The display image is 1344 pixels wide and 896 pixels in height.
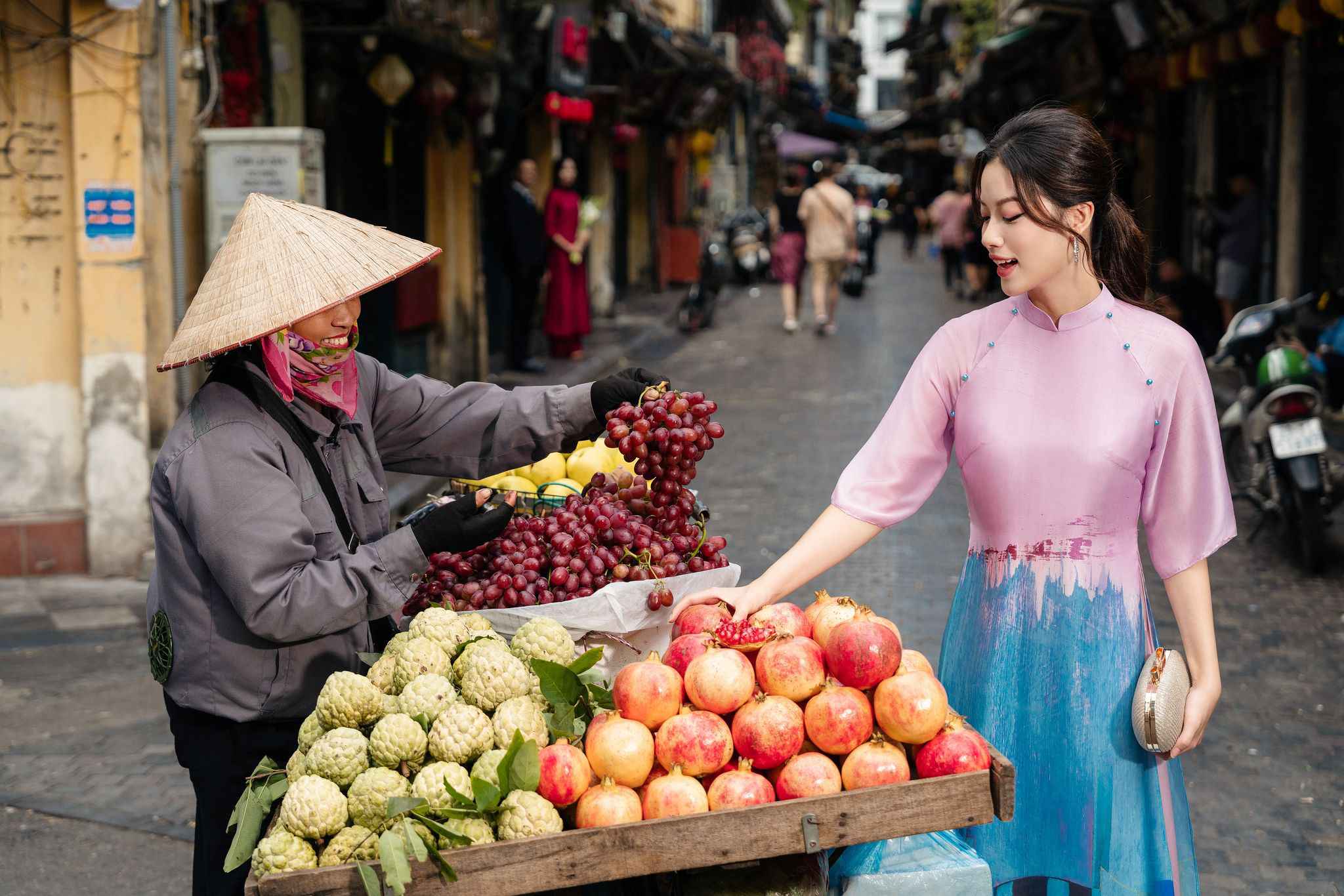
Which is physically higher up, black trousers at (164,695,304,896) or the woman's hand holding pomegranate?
the woman's hand holding pomegranate

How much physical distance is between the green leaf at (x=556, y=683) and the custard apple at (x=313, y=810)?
441mm

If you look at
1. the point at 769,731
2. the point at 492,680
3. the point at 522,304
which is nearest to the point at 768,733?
the point at 769,731

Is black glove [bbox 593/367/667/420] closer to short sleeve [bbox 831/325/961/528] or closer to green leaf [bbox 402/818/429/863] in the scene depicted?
short sleeve [bbox 831/325/961/528]

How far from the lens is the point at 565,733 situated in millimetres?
2725

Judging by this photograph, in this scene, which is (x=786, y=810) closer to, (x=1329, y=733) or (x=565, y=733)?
(x=565, y=733)

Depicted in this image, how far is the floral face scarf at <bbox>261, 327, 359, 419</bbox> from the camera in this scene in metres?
2.95

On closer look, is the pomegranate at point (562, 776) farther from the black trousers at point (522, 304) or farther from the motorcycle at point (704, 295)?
the motorcycle at point (704, 295)

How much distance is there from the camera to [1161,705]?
2738 mm

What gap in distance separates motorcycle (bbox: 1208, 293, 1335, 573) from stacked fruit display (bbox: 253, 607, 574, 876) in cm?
585

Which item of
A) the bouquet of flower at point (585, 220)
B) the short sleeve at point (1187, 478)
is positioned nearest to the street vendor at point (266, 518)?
the short sleeve at point (1187, 478)

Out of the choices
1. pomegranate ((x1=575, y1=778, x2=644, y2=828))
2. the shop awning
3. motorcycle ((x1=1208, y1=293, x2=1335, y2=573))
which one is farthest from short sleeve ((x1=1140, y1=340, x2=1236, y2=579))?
the shop awning

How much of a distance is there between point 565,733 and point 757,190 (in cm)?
4752

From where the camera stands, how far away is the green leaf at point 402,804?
240 cm

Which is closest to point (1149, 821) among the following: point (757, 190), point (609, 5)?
point (609, 5)
